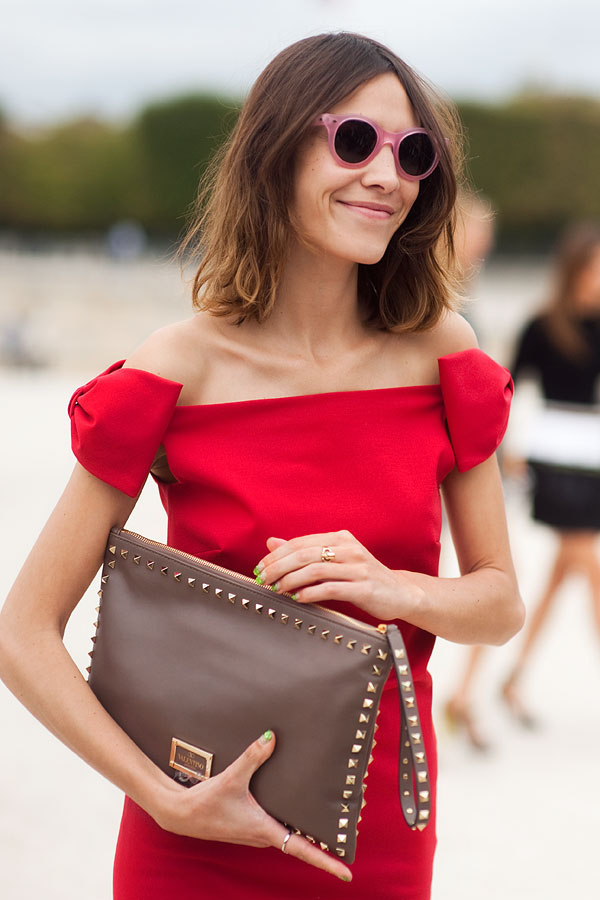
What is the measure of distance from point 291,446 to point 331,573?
24 cm

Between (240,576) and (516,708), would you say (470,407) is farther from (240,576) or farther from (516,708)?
(516,708)

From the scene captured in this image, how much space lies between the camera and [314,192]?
1.59 m

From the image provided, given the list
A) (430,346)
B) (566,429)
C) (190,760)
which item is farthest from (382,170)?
(566,429)

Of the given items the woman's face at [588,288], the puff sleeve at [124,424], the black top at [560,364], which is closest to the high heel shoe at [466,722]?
the black top at [560,364]

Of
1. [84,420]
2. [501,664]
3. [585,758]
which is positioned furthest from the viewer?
[501,664]

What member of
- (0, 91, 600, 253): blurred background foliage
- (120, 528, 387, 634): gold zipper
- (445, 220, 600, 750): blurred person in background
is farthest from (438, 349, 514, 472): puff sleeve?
(0, 91, 600, 253): blurred background foliage

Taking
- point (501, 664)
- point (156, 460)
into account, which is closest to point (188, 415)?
point (156, 460)

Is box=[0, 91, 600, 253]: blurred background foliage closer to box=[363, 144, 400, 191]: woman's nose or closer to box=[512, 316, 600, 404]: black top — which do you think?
box=[512, 316, 600, 404]: black top

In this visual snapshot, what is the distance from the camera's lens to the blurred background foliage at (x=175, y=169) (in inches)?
1127

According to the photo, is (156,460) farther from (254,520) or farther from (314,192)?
(314,192)

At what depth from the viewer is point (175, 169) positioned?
28859 mm

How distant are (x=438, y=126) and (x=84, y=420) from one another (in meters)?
0.68

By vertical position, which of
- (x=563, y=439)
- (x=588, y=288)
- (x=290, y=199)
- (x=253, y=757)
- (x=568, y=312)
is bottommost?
(x=563, y=439)

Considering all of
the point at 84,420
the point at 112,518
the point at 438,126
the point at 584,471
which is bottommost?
the point at 584,471
